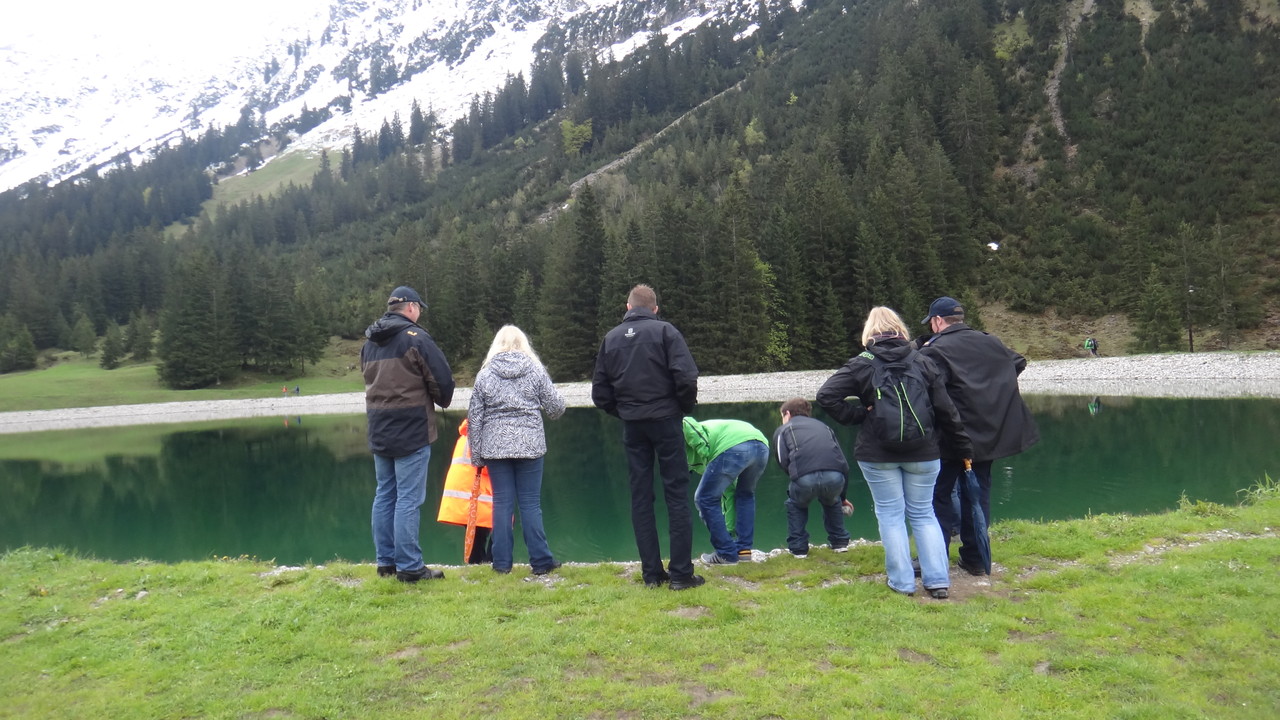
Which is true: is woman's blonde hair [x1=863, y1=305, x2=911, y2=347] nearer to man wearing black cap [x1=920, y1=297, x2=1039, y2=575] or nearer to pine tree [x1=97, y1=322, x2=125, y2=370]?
man wearing black cap [x1=920, y1=297, x2=1039, y2=575]

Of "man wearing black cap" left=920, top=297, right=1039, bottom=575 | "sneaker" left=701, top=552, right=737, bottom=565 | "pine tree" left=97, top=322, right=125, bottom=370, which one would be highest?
"pine tree" left=97, top=322, right=125, bottom=370

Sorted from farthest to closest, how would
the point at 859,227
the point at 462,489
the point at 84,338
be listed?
the point at 84,338 → the point at 859,227 → the point at 462,489

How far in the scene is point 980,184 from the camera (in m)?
62.9

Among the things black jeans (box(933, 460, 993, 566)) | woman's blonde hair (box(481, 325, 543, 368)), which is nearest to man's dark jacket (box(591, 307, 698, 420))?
woman's blonde hair (box(481, 325, 543, 368))

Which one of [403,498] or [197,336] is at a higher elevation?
[197,336]

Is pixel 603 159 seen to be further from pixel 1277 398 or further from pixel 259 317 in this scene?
pixel 1277 398

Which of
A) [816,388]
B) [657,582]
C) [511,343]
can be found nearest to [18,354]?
[816,388]

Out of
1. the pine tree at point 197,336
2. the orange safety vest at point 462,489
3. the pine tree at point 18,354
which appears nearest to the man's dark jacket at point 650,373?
the orange safety vest at point 462,489

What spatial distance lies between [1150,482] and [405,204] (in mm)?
134923

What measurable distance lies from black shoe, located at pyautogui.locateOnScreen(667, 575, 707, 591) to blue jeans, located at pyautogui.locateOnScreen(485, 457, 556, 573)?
142 centimetres

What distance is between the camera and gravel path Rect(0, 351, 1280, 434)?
110ft

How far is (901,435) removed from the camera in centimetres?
582

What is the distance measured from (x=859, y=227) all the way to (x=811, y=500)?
49.9 meters

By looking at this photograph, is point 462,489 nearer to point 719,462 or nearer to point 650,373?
point 719,462
